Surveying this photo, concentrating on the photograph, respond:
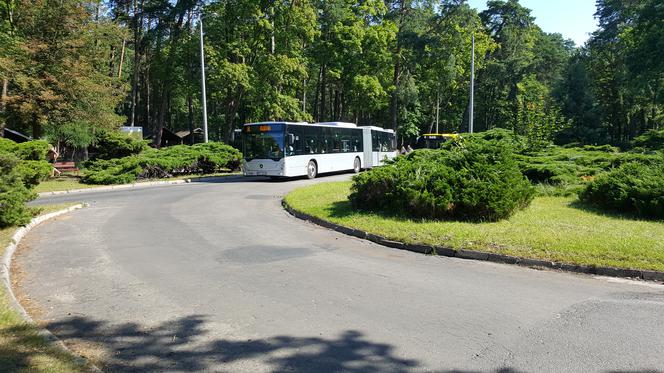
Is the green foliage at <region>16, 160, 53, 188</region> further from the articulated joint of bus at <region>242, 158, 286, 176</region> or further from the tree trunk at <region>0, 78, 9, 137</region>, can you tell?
the tree trunk at <region>0, 78, 9, 137</region>

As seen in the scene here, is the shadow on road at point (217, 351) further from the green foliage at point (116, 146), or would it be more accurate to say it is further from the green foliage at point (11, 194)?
the green foliage at point (116, 146)

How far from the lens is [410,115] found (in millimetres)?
58969

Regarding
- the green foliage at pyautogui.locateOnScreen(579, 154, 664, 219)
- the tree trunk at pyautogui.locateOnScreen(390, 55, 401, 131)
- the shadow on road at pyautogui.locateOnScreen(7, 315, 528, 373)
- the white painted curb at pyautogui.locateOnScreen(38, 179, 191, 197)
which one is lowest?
the shadow on road at pyautogui.locateOnScreen(7, 315, 528, 373)

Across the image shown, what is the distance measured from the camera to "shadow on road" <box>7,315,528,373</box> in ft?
14.0

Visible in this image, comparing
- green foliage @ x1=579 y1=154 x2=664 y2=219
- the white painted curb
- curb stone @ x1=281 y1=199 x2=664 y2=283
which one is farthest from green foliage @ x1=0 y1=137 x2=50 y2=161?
green foliage @ x1=579 y1=154 x2=664 y2=219

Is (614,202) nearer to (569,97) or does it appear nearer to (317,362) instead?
(317,362)

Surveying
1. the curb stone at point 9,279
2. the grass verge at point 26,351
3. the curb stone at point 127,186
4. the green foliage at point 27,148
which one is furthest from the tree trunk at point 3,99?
the grass verge at point 26,351

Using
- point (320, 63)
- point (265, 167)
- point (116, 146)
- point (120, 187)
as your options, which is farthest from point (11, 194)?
point (320, 63)

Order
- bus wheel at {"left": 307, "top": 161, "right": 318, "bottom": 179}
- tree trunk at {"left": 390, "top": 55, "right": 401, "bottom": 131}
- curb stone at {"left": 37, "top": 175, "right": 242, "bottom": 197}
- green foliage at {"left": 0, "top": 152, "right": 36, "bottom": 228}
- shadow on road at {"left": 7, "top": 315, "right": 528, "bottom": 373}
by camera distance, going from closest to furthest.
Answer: shadow on road at {"left": 7, "top": 315, "right": 528, "bottom": 373} < green foliage at {"left": 0, "top": 152, "right": 36, "bottom": 228} < curb stone at {"left": 37, "top": 175, "right": 242, "bottom": 197} < bus wheel at {"left": 307, "top": 161, "right": 318, "bottom": 179} < tree trunk at {"left": 390, "top": 55, "right": 401, "bottom": 131}

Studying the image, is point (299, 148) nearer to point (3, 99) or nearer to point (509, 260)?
point (3, 99)

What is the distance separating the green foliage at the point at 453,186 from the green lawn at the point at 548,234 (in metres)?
0.42

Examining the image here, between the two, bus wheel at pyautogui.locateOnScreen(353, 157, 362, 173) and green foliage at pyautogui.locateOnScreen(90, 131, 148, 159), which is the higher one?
green foliage at pyautogui.locateOnScreen(90, 131, 148, 159)

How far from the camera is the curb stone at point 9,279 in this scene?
4441 mm

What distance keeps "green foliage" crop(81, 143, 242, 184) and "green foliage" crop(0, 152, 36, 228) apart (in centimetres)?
1370
